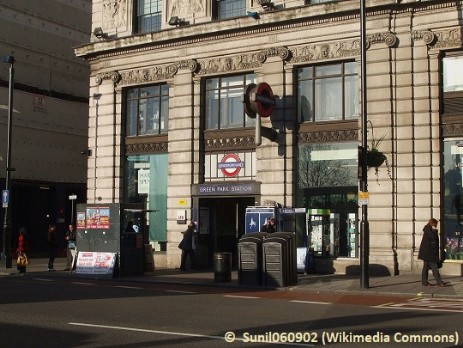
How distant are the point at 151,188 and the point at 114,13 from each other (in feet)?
25.2

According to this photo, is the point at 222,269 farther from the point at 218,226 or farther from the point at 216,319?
the point at 216,319

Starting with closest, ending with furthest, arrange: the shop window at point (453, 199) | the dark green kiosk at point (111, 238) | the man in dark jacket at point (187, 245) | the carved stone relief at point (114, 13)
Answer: the shop window at point (453, 199)
the dark green kiosk at point (111, 238)
the man in dark jacket at point (187, 245)
the carved stone relief at point (114, 13)

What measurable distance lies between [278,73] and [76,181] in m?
21.0

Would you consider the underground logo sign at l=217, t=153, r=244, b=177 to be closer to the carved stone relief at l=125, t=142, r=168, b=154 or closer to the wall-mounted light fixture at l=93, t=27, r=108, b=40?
the carved stone relief at l=125, t=142, r=168, b=154

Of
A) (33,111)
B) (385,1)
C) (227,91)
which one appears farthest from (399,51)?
(33,111)

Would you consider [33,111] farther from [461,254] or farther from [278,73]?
[461,254]

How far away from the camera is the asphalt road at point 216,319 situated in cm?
1093

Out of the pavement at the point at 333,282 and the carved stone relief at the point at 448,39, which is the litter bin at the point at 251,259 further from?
the carved stone relief at the point at 448,39

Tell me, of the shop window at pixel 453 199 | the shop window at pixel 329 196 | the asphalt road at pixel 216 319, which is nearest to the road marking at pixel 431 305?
the asphalt road at pixel 216 319

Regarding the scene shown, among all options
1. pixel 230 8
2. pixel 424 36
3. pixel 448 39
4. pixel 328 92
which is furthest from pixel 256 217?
pixel 448 39

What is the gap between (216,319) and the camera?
1341 cm

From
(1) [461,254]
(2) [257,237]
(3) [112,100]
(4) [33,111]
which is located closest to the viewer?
(2) [257,237]

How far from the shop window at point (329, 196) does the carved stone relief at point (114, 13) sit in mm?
10066

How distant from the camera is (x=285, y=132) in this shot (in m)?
26.5
